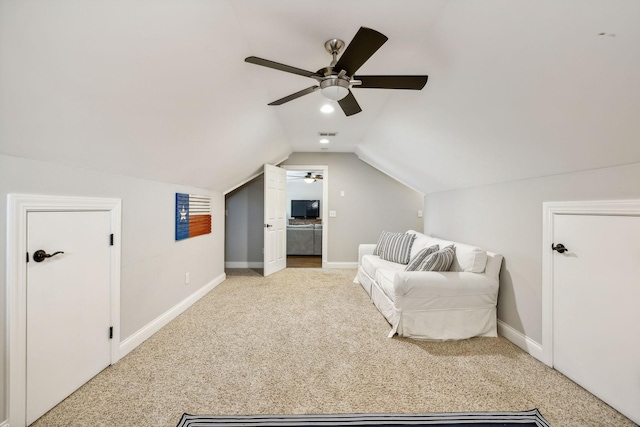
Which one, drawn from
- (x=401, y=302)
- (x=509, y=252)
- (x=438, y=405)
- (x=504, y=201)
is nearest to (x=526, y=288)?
(x=509, y=252)

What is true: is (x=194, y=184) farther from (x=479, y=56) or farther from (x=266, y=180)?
(x=479, y=56)

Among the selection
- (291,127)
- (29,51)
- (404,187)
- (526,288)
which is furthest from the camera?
(404,187)

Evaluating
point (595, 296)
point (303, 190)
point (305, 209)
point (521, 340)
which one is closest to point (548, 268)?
point (595, 296)

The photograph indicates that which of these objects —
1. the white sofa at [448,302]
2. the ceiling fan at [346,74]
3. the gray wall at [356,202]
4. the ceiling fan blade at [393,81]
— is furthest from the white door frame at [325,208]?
the ceiling fan blade at [393,81]

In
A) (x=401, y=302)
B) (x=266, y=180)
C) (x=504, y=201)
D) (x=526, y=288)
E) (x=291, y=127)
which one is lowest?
(x=401, y=302)

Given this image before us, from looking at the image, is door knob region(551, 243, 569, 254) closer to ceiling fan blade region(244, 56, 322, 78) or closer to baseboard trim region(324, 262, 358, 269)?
ceiling fan blade region(244, 56, 322, 78)

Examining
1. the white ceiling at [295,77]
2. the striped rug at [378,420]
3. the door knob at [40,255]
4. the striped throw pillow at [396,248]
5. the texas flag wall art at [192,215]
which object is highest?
the white ceiling at [295,77]

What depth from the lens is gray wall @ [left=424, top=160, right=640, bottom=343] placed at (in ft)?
5.69

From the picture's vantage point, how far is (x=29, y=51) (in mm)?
1138

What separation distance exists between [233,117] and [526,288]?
312cm

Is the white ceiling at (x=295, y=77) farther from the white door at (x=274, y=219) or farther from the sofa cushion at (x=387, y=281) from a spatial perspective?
the white door at (x=274, y=219)

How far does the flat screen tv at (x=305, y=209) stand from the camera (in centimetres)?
868

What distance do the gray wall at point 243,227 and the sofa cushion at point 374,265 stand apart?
2.49 metres

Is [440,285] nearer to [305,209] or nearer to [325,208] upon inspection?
[325,208]
